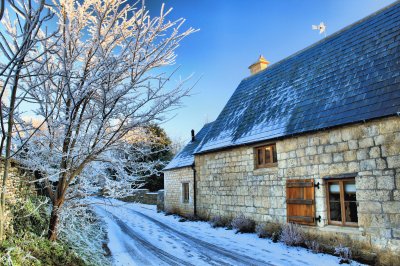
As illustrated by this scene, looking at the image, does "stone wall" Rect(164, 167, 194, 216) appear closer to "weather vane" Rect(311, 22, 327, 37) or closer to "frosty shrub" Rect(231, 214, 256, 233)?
"frosty shrub" Rect(231, 214, 256, 233)

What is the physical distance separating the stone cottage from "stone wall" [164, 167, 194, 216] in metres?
1.60

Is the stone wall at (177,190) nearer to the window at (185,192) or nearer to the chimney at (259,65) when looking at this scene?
the window at (185,192)

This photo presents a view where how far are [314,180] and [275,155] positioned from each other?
1.76 meters

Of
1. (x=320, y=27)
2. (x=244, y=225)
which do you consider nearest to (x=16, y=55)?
(x=244, y=225)

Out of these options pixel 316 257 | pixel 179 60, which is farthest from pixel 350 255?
pixel 179 60

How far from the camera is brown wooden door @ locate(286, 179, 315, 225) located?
7.91 m

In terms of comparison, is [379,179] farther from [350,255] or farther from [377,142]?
[350,255]

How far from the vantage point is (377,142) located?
6.64 metres

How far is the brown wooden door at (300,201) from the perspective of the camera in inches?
312

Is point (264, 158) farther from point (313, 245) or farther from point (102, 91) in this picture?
point (102, 91)

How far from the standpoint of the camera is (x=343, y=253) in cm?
682

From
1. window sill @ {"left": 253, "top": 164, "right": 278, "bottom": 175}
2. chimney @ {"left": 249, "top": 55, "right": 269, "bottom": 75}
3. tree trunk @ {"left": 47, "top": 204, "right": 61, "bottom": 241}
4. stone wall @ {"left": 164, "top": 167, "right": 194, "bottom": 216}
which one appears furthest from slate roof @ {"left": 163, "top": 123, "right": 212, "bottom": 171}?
tree trunk @ {"left": 47, "top": 204, "right": 61, "bottom": 241}

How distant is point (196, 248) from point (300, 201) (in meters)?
3.04

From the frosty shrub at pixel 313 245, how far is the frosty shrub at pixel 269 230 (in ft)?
3.53
